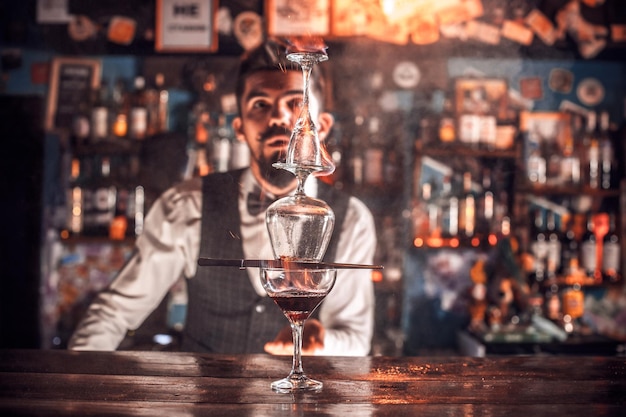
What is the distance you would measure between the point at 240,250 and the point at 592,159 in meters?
2.19

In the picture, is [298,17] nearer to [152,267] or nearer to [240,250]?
[240,250]

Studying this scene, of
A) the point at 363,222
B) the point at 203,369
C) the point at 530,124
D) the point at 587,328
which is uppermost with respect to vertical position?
the point at 530,124

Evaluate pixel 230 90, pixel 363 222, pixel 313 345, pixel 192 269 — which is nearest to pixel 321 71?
pixel 230 90

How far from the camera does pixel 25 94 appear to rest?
161 inches

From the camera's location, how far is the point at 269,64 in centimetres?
337

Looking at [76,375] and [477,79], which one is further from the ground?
[477,79]

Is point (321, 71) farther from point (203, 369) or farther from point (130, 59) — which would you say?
point (203, 369)

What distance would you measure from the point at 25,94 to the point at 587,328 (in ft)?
11.1

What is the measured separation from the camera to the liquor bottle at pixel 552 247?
4.10 metres

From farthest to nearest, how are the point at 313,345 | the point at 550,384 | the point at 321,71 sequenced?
the point at 321,71, the point at 313,345, the point at 550,384

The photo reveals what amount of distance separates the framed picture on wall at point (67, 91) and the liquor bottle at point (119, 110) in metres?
0.12

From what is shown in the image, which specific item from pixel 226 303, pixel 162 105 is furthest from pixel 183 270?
pixel 162 105

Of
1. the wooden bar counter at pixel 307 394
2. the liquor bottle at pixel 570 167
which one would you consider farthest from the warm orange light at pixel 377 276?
the wooden bar counter at pixel 307 394

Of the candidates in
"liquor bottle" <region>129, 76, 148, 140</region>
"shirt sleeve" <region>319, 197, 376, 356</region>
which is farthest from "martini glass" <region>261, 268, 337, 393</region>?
"liquor bottle" <region>129, 76, 148, 140</region>
